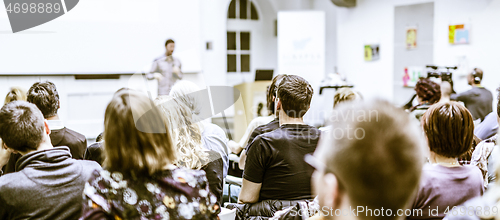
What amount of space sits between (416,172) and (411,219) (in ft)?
2.73

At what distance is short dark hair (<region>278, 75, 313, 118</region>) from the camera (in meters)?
2.00

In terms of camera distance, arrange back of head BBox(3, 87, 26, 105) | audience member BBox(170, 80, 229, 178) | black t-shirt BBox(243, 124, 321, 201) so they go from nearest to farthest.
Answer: black t-shirt BBox(243, 124, 321, 201) < audience member BBox(170, 80, 229, 178) < back of head BBox(3, 87, 26, 105)

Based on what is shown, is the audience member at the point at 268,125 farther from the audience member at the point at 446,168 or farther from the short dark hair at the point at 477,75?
the short dark hair at the point at 477,75

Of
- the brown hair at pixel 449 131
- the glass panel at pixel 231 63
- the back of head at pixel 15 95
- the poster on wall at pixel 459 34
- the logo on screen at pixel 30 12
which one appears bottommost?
the brown hair at pixel 449 131

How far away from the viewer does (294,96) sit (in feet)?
6.56

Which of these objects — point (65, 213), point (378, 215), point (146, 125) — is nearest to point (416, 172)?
point (378, 215)

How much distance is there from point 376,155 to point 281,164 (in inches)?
49.3

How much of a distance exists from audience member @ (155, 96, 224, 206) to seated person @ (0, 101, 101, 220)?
Result: 13.0 inches

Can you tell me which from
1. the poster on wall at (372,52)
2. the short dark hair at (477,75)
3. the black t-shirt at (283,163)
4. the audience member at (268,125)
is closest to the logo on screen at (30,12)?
Result: the audience member at (268,125)

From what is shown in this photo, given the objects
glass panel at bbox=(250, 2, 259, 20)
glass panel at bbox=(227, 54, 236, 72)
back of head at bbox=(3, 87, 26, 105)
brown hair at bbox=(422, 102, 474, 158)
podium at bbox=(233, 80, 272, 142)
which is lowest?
podium at bbox=(233, 80, 272, 142)

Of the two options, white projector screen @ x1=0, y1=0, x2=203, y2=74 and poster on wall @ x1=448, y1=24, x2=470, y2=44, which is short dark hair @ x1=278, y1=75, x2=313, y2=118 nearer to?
poster on wall @ x1=448, y1=24, x2=470, y2=44

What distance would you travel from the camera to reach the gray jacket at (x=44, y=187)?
1.43 metres

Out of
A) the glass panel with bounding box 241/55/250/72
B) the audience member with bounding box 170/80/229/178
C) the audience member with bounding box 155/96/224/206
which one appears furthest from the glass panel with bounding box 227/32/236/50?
the audience member with bounding box 155/96/224/206

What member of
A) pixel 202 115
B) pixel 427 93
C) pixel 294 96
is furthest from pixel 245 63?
pixel 294 96
